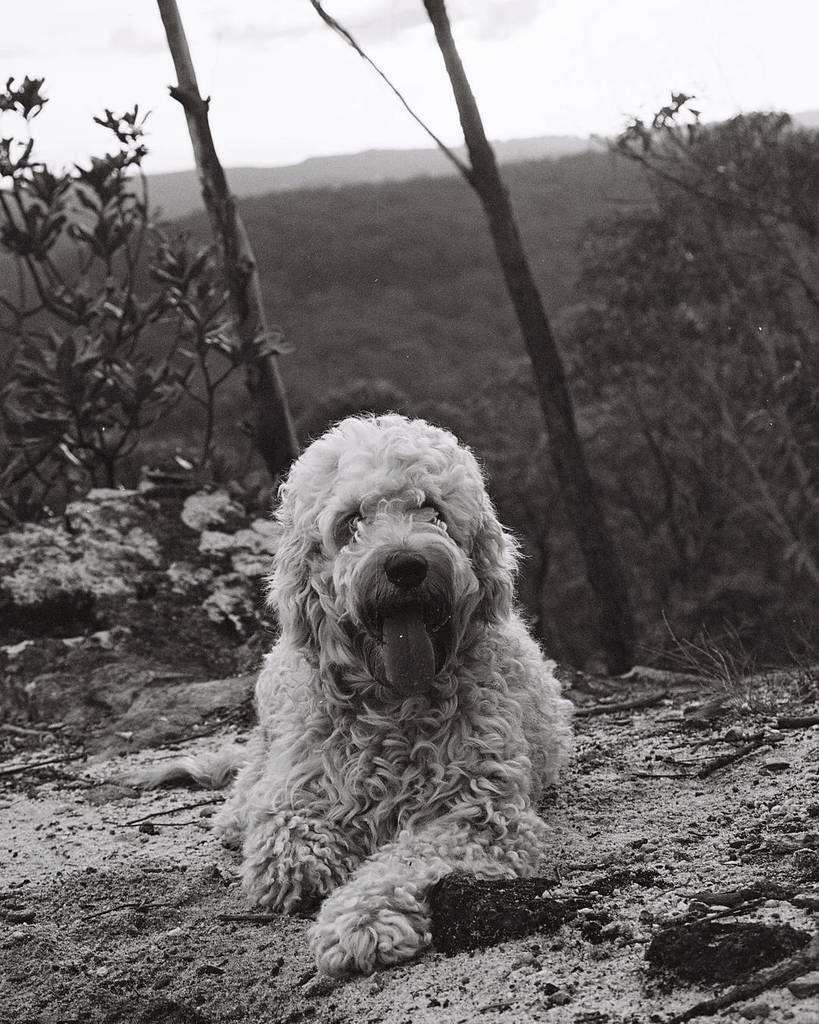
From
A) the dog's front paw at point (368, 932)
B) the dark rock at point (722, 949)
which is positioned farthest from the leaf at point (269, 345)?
the dark rock at point (722, 949)

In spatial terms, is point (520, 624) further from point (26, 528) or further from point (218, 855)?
point (26, 528)

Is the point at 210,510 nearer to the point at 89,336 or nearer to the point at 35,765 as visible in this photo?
the point at 89,336

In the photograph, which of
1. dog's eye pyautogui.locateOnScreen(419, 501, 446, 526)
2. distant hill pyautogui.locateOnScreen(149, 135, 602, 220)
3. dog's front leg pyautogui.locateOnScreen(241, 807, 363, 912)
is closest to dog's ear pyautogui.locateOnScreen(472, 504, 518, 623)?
dog's eye pyautogui.locateOnScreen(419, 501, 446, 526)

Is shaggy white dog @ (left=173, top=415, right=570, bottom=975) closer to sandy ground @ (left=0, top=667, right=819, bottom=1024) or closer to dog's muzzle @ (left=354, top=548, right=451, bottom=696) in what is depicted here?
dog's muzzle @ (left=354, top=548, right=451, bottom=696)

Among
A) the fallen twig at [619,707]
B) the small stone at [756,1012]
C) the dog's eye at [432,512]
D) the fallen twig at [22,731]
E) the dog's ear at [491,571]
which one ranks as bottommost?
the fallen twig at [619,707]

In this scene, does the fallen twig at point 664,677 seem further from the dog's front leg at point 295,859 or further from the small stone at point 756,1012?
the small stone at point 756,1012

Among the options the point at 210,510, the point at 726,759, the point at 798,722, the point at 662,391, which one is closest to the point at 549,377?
the point at 210,510

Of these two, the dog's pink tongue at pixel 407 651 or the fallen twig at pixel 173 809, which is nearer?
the dog's pink tongue at pixel 407 651
